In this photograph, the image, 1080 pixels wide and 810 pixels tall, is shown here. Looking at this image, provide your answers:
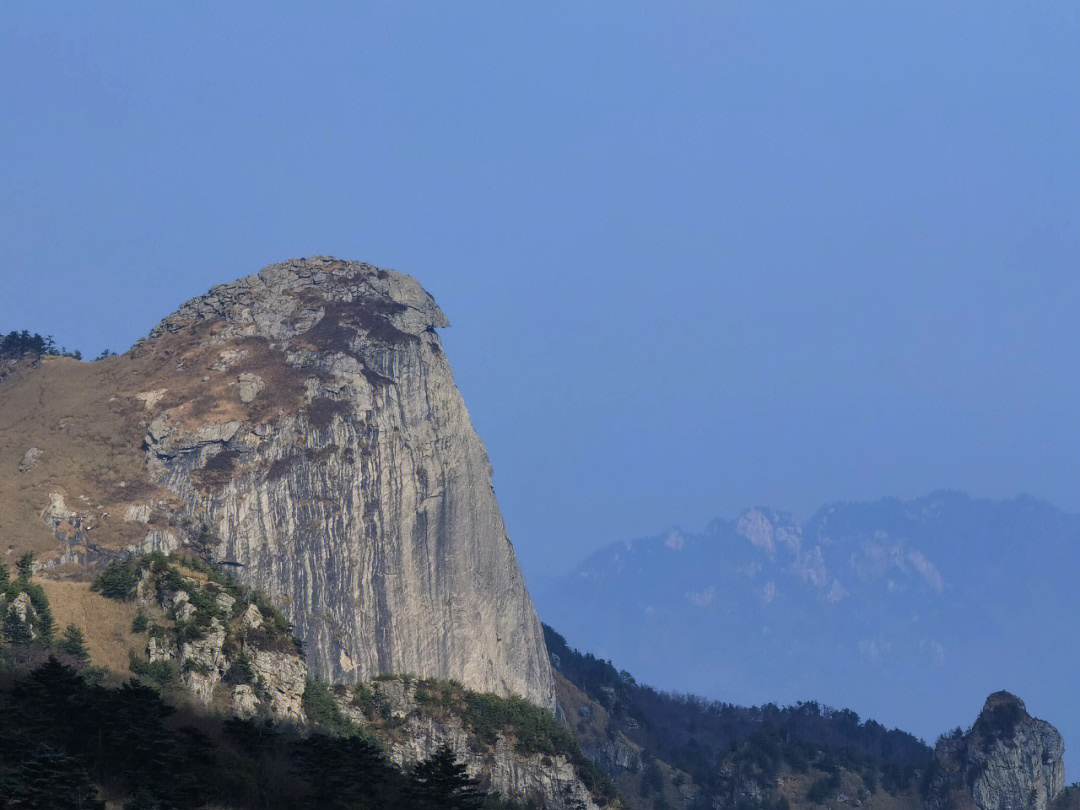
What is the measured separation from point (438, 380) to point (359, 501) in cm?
1649

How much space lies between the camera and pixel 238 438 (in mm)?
137500

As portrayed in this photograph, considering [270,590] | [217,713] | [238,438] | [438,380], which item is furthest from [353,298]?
[217,713]

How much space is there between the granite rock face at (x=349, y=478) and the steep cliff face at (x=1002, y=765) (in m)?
37.1

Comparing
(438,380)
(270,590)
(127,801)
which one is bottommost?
(127,801)

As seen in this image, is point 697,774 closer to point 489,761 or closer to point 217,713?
point 489,761

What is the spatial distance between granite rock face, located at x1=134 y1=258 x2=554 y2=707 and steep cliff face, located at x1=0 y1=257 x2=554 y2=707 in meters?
0.16

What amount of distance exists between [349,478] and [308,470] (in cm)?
336

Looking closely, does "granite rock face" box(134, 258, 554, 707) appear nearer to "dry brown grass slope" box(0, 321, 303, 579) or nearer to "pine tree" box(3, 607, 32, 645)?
"dry brown grass slope" box(0, 321, 303, 579)

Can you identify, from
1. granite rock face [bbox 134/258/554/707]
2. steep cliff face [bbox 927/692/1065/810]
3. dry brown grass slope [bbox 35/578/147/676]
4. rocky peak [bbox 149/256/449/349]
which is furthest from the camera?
steep cliff face [bbox 927/692/1065/810]

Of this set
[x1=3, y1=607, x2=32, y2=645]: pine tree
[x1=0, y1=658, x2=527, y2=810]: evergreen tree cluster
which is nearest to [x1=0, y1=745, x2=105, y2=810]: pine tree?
[x1=0, y1=658, x2=527, y2=810]: evergreen tree cluster

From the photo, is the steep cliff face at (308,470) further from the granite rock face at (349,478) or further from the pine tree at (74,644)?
the pine tree at (74,644)

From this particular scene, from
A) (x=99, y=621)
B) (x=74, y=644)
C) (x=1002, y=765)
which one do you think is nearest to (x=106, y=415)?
(x=99, y=621)

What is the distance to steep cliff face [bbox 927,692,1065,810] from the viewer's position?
503 ft

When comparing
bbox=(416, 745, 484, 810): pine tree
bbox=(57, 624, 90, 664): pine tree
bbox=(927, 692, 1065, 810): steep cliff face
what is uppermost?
bbox=(927, 692, 1065, 810): steep cliff face
